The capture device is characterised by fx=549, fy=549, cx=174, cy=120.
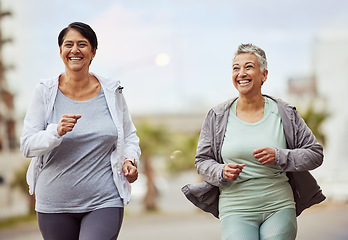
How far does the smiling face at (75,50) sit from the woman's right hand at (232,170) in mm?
734

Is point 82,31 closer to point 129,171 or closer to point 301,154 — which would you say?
point 129,171

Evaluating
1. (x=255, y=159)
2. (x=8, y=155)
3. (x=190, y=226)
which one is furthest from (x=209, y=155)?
(x=190, y=226)

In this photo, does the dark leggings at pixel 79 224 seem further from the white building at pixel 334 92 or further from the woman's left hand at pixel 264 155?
the white building at pixel 334 92

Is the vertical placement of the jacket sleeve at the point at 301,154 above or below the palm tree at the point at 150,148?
above

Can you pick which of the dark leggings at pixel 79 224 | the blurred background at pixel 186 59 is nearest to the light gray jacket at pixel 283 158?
the dark leggings at pixel 79 224

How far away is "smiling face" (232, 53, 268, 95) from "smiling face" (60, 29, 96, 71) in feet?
2.07

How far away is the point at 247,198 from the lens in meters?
→ 2.29

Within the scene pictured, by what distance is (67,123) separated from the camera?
2.07m

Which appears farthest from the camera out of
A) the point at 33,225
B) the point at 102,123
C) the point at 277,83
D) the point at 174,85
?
the point at 33,225

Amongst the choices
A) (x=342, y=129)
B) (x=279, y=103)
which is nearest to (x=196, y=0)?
(x=342, y=129)

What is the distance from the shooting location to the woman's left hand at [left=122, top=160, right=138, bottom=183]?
7.48ft

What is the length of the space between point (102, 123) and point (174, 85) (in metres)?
6.17

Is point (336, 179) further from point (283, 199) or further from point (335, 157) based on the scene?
point (283, 199)

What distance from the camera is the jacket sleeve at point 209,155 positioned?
2297mm
